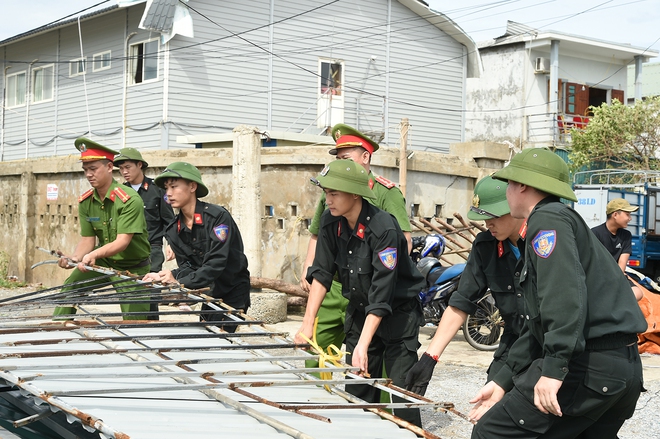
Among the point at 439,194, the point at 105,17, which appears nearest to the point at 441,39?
the point at 105,17

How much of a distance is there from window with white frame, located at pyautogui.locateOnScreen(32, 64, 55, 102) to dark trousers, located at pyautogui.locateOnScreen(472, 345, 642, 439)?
22.2 meters

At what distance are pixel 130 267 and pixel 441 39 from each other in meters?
17.8

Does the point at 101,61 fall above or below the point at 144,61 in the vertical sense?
above

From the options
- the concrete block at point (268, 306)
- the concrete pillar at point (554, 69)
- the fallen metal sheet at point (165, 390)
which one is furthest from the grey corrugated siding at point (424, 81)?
the fallen metal sheet at point (165, 390)

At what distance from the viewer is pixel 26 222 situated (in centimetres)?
1499

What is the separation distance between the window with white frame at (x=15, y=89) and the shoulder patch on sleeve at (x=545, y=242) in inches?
948

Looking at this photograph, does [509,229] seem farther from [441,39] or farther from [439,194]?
[441,39]

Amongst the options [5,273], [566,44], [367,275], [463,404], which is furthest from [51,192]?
[566,44]

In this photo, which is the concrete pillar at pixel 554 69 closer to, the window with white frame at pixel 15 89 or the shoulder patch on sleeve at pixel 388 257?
the window with white frame at pixel 15 89

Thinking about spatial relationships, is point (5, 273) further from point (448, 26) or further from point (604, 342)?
point (604, 342)

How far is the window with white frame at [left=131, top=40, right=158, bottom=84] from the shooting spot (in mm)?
19516

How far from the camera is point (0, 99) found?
2573 cm

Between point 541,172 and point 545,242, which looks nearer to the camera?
point 545,242

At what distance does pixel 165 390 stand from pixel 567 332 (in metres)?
1.46
